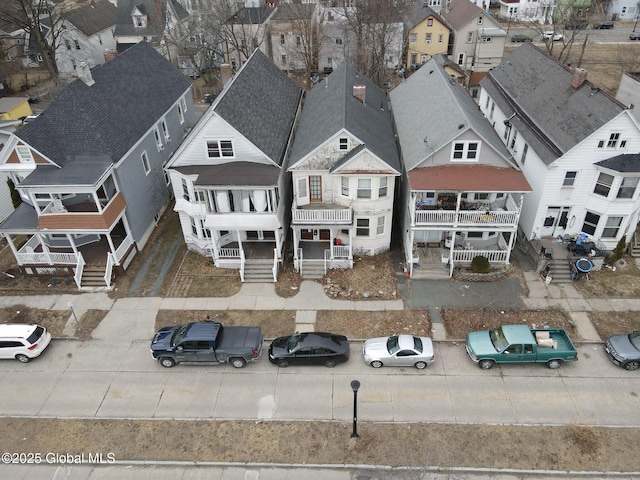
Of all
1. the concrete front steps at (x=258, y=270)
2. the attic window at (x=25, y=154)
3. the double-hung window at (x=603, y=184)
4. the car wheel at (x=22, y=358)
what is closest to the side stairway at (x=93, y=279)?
the car wheel at (x=22, y=358)

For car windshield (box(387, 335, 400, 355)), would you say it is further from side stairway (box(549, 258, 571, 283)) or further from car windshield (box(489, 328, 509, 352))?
side stairway (box(549, 258, 571, 283))

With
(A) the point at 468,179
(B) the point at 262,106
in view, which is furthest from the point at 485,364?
(B) the point at 262,106

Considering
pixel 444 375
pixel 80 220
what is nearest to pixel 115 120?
pixel 80 220

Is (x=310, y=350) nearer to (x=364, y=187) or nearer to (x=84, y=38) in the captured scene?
(x=364, y=187)

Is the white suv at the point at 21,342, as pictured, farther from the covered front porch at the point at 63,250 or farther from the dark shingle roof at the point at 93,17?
the dark shingle roof at the point at 93,17

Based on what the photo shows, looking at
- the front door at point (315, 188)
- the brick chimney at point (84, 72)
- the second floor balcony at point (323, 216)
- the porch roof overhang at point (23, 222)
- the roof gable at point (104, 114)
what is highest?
the brick chimney at point (84, 72)

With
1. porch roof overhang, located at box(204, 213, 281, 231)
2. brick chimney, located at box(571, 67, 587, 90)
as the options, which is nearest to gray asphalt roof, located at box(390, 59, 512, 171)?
brick chimney, located at box(571, 67, 587, 90)
